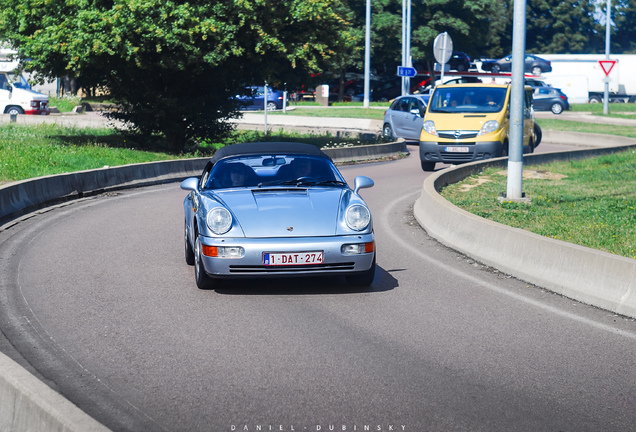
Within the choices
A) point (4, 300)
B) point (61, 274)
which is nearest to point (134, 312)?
point (4, 300)

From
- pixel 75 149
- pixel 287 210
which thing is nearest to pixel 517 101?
pixel 287 210

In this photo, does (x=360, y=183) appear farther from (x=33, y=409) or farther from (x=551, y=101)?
(x=551, y=101)

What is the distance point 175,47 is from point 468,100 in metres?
7.93

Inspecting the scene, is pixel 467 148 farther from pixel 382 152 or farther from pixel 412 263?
pixel 412 263

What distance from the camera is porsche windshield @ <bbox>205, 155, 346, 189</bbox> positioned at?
31.2 feet

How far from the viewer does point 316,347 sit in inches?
264

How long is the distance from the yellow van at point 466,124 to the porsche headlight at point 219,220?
45.1ft

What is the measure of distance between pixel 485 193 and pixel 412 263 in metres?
5.95

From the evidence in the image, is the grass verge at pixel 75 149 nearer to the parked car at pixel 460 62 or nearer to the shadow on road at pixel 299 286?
the shadow on road at pixel 299 286

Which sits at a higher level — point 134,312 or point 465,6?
point 465,6

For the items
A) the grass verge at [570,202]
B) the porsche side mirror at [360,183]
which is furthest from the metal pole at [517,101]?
the porsche side mirror at [360,183]

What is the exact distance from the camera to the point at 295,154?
988cm

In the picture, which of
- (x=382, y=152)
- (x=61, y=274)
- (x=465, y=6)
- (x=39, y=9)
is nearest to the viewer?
(x=61, y=274)

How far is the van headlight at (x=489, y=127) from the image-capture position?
21531mm
